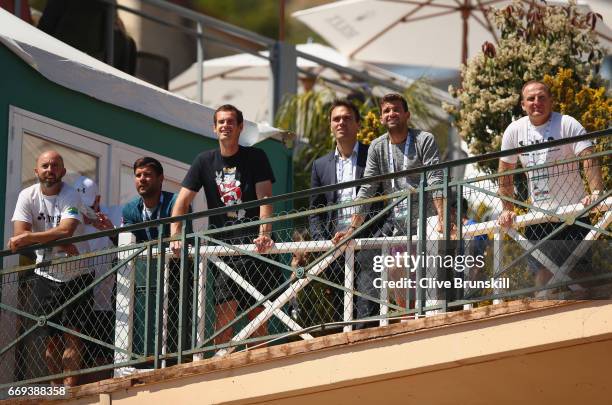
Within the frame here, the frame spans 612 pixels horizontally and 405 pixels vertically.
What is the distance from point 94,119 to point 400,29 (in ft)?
29.9

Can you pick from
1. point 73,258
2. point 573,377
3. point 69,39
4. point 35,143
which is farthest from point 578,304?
point 69,39

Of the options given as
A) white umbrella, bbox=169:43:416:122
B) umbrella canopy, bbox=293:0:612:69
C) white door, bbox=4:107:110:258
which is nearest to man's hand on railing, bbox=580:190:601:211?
white door, bbox=4:107:110:258

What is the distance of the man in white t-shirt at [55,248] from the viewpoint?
38.9 ft

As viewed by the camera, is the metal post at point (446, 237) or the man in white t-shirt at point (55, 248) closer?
the metal post at point (446, 237)

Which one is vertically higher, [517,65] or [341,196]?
[517,65]

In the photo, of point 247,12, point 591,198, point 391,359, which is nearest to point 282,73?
point 247,12

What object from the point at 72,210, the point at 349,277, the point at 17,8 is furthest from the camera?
the point at 17,8

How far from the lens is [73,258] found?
38.9ft

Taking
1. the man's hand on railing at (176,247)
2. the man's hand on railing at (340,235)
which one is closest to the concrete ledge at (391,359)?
the man's hand on railing at (340,235)

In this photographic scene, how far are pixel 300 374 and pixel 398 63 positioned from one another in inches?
488

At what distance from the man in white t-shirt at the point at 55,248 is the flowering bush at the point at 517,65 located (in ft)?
16.4

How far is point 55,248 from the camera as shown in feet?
40.1

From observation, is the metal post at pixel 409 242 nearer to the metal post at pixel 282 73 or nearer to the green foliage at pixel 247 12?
the metal post at pixel 282 73

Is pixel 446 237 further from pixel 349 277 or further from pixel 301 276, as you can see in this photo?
pixel 301 276
